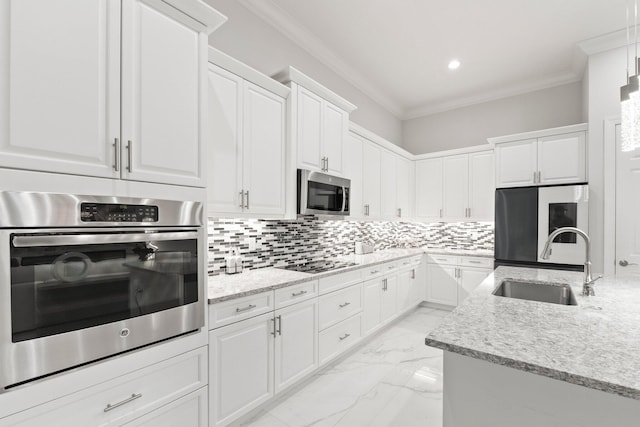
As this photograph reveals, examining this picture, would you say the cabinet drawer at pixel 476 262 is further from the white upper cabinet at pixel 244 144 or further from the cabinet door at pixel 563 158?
the white upper cabinet at pixel 244 144

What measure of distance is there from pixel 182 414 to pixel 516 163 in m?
4.35

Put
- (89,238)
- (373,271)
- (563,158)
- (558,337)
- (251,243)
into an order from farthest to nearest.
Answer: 1. (563,158)
2. (373,271)
3. (251,243)
4. (89,238)
5. (558,337)

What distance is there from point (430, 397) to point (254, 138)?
2.44 meters

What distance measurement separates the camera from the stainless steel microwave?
2.62 metres

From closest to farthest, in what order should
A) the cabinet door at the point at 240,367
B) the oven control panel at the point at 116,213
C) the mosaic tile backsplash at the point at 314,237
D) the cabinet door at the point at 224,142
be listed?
the oven control panel at the point at 116,213 < the cabinet door at the point at 240,367 < the cabinet door at the point at 224,142 < the mosaic tile backsplash at the point at 314,237

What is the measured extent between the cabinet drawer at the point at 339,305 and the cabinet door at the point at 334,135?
3.97ft

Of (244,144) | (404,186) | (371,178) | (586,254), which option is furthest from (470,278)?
(244,144)

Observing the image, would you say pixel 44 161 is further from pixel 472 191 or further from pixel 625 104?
pixel 472 191

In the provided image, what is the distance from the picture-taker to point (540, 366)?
904mm

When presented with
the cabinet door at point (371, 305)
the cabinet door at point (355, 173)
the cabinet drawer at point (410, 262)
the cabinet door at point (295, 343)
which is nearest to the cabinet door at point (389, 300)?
the cabinet door at point (371, 305)

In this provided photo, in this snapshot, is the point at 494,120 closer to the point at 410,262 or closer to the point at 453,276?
the point at 453,276

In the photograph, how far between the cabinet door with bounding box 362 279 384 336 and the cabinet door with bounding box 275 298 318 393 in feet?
2.81

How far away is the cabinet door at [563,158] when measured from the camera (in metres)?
3.47

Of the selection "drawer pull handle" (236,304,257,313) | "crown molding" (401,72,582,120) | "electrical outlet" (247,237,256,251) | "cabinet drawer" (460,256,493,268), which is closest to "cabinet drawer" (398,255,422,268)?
"cabinet drawer" (460,256,493,268)
